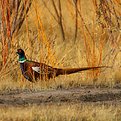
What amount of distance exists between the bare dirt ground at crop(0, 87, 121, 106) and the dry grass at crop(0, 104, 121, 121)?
52 centimetres

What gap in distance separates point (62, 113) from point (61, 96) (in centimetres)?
130

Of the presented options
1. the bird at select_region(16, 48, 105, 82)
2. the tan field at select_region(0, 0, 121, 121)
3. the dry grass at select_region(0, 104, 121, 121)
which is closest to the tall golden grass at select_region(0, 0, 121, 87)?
the tan field at select_region(0, 0, 121, 121)

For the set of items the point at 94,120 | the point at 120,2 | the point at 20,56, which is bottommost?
the point at 94,120

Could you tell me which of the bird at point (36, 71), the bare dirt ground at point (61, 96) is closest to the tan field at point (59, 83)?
the bare dirt ground at point (61, 96)

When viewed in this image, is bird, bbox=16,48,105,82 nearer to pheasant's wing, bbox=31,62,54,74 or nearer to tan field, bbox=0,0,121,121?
pheasant's wing, bbox=31,62,54,74

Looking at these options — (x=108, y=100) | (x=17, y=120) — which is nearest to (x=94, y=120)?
(x=17, y=120)

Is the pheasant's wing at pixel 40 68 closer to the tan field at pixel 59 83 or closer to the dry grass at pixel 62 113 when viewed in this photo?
the tan field at pixel 59 83

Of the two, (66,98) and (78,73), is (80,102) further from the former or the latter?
(78,73)

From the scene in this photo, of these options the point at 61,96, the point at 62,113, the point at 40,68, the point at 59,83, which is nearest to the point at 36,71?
the point at 40,68

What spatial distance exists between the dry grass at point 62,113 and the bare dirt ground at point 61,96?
523mm

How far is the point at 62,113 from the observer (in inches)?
289

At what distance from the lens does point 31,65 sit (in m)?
9.72

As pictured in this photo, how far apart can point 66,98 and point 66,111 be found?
1.11m

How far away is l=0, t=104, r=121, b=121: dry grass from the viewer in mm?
7133
